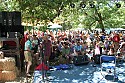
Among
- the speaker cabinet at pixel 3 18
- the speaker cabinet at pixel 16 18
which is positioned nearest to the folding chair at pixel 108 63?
the speaker cabinet at pixel 16 18

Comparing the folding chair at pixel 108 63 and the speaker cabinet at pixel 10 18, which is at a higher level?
the speaker cabinet at pixel 10 18

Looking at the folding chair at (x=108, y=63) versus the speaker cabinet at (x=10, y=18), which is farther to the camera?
the speaker cabinet at (x=10, y=18)

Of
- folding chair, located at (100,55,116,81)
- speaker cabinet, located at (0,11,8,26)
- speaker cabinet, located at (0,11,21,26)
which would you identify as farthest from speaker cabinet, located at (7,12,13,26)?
folding chair, located at (100,55,116,81)

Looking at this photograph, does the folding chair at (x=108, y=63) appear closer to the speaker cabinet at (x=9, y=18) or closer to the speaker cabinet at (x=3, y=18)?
the speaker cabinet at (x=9, y=18)

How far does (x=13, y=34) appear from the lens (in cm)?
1104

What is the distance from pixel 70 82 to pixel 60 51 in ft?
13.2

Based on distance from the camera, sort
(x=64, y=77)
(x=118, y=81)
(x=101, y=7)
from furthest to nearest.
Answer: (x=101, y=7), (x=64, y=77), (x=118, y=81)

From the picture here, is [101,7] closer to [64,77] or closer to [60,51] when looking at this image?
[60,51]

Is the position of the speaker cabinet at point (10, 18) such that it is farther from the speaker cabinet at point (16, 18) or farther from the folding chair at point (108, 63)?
the folding chair at point (108, 63)

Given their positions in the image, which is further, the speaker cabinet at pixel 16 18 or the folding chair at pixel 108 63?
the speaker cabinet at pixel 16 18

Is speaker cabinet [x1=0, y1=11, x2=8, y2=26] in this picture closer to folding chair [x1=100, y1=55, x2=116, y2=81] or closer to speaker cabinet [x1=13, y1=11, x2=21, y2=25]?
speaker cabinet [x1=13, y1=11, x2=21, y2=25]

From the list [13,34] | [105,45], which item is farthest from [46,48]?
[105,45]

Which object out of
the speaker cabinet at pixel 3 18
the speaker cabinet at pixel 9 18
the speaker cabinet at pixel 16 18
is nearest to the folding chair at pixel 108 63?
the speaker cabinet at pixel 16 18

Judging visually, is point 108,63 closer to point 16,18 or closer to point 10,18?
point 16,18
